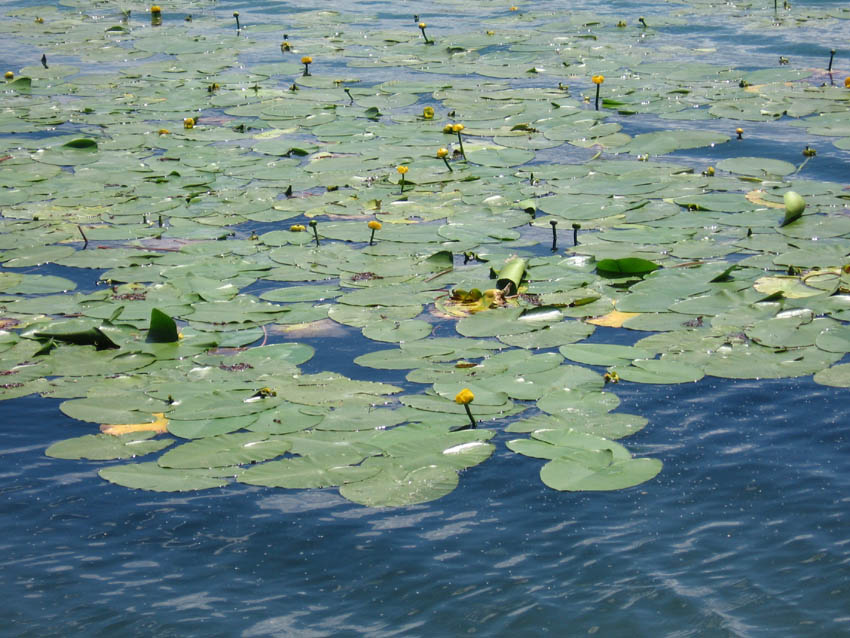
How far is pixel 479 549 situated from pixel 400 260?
235 cm

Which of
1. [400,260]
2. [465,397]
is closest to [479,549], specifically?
[465,397]

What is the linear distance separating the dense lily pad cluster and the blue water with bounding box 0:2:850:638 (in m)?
0.12

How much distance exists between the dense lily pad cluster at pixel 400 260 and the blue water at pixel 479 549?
0.12 meters

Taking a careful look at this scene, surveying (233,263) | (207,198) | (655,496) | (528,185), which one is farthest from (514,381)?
(207,198)

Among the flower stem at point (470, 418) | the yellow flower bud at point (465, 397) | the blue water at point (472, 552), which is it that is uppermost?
the yellow flower bud at point (465, 397)

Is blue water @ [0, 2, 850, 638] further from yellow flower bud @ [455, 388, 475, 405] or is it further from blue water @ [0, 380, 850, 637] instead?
yellow flower bud @ [455, 388, 475, 405]

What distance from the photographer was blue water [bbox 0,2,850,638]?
2.92 metres

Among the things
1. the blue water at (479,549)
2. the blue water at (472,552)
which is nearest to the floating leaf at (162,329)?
the blue water at (479,549)

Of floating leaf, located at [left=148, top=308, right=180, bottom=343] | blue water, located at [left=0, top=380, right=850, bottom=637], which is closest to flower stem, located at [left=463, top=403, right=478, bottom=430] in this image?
blue water, located at [left=0, top=380, right=850, bottom=637]

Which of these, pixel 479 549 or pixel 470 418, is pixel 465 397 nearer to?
pixel 470 418

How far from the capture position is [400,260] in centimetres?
530

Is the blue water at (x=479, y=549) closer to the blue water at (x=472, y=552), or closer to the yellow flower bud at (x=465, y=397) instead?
the blue water at (x=472, y=552)

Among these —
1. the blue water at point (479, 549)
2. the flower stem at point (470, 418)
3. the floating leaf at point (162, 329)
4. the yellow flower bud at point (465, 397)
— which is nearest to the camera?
the blue water at point (479, 549)

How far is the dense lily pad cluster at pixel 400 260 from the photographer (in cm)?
379
